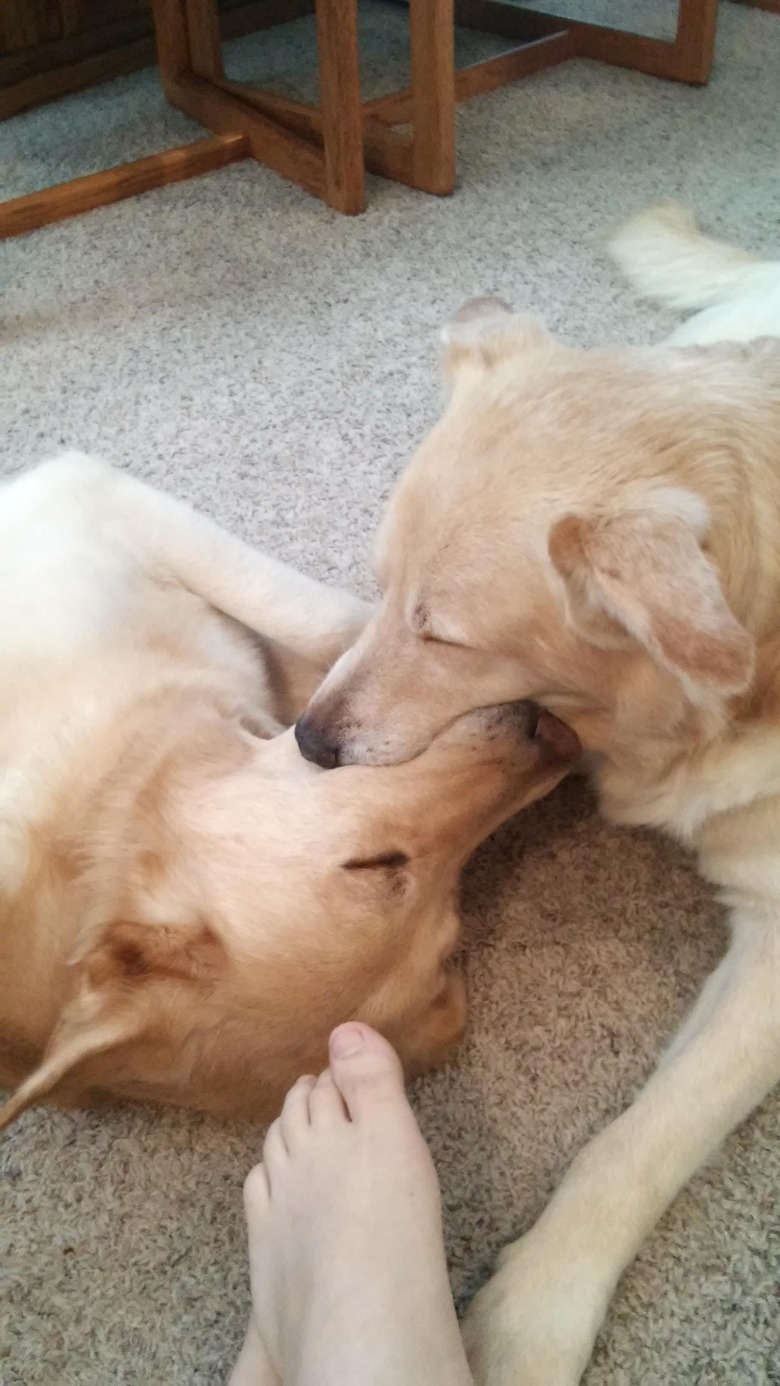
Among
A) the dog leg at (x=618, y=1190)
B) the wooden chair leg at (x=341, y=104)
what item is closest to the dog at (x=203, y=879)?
the dog leg at (x=618, y=1190)

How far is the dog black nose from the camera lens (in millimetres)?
1221

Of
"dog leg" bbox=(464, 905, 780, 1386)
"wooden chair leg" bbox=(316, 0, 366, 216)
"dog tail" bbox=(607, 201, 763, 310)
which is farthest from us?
"wooden chair leg" bbox=(316, 0, 366, 216)

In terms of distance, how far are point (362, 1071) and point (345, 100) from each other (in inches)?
88.7

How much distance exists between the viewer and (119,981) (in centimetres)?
111

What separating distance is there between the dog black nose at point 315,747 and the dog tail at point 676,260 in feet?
4.59

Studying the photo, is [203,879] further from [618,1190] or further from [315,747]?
[618,1190]

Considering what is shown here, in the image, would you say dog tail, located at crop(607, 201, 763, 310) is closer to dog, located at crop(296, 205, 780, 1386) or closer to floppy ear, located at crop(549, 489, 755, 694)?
dog, located at crop(296, 205, 780, 1386)

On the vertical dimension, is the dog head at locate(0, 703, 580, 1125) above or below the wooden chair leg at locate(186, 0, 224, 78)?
below

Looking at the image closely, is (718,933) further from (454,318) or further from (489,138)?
(489,138)

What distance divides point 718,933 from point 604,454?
67cm

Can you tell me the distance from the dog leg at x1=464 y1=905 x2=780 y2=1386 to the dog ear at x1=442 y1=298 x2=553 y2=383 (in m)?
0.78

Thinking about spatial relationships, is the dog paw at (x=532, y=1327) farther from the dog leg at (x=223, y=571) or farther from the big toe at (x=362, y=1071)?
the dog leg at (x=223, y=571)

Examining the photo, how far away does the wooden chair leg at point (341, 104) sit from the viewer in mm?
2395

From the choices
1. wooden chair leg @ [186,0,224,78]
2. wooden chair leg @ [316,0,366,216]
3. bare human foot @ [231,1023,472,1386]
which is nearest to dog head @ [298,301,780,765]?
bare human foot @ [231,1023,472,1386]
